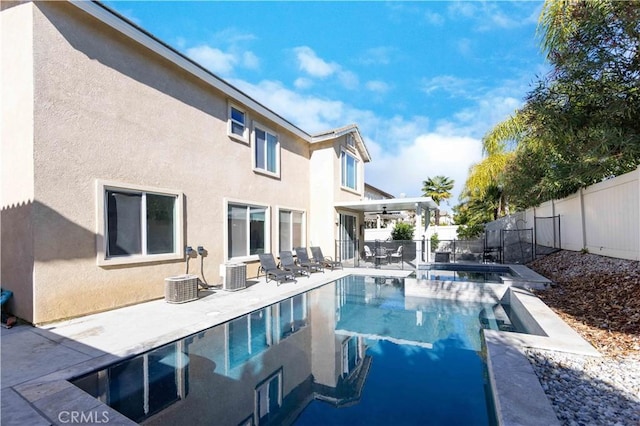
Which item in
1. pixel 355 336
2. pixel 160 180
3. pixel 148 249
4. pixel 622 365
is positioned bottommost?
pixel 355 336

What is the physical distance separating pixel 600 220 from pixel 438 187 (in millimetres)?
27363

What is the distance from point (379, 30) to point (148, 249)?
534 inches

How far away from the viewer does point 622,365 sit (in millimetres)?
4316

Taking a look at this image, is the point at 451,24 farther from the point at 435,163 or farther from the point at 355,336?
the point at 435,163

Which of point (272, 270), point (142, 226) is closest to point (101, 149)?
point (142, 226)

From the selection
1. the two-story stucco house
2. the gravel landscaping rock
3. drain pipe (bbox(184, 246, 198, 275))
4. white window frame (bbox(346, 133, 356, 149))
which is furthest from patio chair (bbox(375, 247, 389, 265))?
drain pipe (bbox(184, 246, 198, 275))

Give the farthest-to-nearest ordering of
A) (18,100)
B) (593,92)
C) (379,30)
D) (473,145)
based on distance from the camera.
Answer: (473,145) < (379,30) < (593,92) < (18,100)

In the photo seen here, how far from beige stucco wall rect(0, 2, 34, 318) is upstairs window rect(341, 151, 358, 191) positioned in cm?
1328

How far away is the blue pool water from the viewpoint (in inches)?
151

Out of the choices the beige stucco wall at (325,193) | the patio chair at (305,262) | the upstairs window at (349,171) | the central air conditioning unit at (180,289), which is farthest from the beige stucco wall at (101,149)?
the upstairs window at (349,171)

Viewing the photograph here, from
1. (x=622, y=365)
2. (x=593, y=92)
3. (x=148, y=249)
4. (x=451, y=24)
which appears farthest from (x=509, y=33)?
(x=148, y=249)

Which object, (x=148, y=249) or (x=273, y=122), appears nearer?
(x=148, y=249)

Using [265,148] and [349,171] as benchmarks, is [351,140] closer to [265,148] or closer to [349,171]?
[349,171]

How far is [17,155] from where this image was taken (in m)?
6.57
